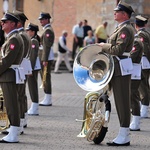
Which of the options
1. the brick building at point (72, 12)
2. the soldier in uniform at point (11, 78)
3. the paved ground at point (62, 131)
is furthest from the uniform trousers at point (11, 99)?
the brick building at point (72, 12)

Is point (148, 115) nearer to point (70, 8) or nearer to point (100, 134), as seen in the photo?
point (100, 134)

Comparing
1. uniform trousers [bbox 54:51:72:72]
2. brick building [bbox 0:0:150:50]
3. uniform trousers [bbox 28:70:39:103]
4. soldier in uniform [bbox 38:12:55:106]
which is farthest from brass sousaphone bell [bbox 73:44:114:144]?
brick building [bbox 0:0:150:50]

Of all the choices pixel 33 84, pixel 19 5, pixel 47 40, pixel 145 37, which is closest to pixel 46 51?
pixel 47 40

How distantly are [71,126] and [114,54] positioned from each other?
255 cm

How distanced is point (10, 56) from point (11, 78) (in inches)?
13.5

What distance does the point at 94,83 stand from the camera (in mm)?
11406

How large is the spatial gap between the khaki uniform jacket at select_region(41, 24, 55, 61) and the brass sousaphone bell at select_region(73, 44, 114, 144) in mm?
4596

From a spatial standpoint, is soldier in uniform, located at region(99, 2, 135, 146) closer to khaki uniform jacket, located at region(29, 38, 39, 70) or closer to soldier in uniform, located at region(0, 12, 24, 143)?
soldier in uniform, located at region(0, 12, 24, 143)

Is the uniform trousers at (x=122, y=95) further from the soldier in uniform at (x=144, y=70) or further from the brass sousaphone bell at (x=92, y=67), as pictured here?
the soldier in uniform at (x=144, y=70)

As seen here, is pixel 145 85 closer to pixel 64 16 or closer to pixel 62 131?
pixel 62 131

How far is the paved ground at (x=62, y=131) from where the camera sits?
1119 cm

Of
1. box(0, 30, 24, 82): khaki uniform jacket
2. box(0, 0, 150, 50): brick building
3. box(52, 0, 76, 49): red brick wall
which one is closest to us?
box(0, 30, 24, 82): khaki uniform jacket

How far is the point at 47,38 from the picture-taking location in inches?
635

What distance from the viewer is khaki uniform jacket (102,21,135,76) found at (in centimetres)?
1123
